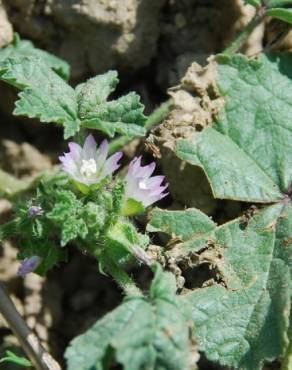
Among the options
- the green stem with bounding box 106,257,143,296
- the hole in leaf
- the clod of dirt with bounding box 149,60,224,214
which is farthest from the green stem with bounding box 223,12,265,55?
the green stem with bounding box 106,257,143,296

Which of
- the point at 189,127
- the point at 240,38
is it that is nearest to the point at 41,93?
the point at 189,127

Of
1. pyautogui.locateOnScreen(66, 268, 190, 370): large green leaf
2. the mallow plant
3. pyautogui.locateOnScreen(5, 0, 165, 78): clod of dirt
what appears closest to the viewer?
pyautogui.locateOnScreen(66, 268, 190, 370): large green leaf

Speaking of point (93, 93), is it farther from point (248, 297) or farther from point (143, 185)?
point (248, 297)

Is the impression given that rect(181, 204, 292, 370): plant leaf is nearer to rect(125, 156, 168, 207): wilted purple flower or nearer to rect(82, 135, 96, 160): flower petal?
rect(125, 156, 168, 207): wilted purple flower

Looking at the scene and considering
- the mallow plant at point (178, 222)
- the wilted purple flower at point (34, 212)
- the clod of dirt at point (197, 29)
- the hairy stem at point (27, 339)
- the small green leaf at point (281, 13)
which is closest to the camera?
the mallow plant at point (178, 222)

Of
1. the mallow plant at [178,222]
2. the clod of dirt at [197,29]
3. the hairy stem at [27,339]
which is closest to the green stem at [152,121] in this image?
the mallow plant at [178,222]

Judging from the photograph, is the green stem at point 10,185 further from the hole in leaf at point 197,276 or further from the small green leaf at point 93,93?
the hole in leaf at point 197,276

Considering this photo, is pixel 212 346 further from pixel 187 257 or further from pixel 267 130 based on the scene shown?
pixel 267 130
